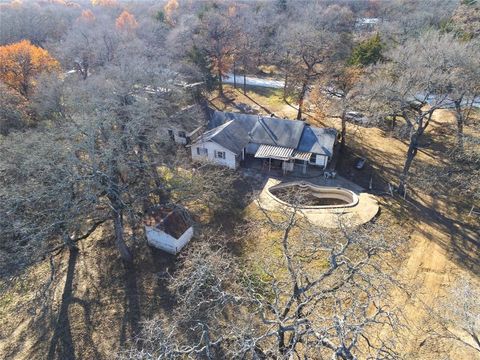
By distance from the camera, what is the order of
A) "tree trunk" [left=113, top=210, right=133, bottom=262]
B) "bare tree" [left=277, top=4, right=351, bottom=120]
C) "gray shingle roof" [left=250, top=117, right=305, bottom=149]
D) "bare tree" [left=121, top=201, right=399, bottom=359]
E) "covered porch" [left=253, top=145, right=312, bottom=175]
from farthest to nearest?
"bare tree" [left=277, top=4, right=351, bottom=120] → "gray shingle roof" [left=250, top=117, right=305, bottom=149] → "covered porch" [left=253, top=145, right=312, bottom=175] → "tree trunk" [left=113, top=210, right=133, bottom=262] → "bare tree" [left=121, top=201, right=399, bottom=359]

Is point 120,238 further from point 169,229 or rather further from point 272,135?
point 272,135

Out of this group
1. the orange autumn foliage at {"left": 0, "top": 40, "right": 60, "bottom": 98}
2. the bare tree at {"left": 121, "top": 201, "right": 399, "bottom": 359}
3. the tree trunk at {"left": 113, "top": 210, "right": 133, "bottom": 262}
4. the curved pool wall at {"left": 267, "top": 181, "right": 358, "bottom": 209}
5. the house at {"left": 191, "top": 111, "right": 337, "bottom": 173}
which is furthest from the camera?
the orange autumn foliage at {"left": 0, "top": 40, "right": 60, "bottom": 98}

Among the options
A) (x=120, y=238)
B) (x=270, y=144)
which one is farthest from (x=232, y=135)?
(x=120, y=238)

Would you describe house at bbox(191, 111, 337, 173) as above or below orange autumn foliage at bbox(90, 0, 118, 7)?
below

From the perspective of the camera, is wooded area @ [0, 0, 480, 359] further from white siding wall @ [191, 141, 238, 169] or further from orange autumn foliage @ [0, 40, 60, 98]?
white siding wall @ [191, 141, 238, 169]

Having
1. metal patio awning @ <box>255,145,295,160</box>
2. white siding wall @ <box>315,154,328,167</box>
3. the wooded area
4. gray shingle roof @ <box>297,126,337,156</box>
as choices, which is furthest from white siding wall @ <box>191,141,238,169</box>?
white siding wall @ <box>315,154,328,167</box>

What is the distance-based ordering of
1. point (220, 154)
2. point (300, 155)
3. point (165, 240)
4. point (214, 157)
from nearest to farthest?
point (165, 240) → point (300, 155) → point (220, 154) → point (214, 157)

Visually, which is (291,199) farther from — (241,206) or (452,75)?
(452,75)
